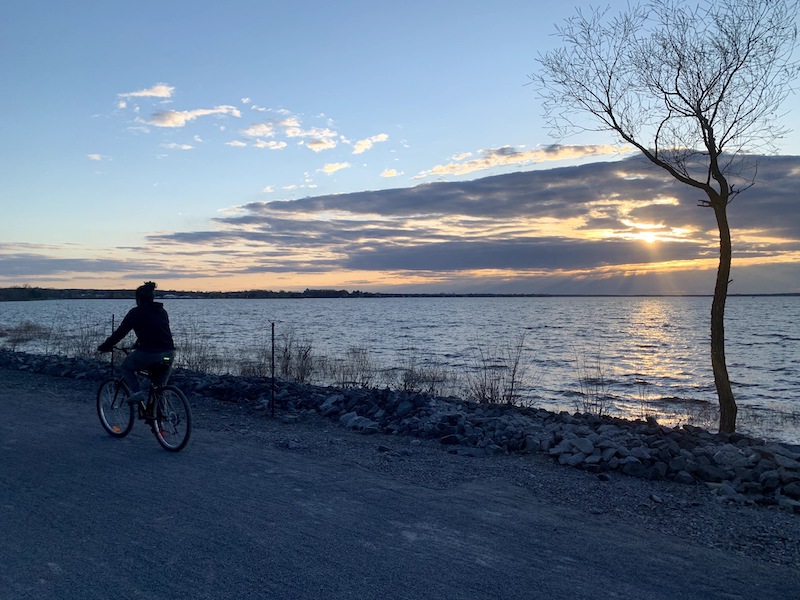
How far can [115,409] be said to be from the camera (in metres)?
9.09

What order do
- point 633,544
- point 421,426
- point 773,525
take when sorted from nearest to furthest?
1. point 633,544
2. point 773,525
3. point 421,426

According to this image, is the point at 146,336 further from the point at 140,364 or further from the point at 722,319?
the point at 722,319

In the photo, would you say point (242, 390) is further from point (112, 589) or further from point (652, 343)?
point (652, 343)

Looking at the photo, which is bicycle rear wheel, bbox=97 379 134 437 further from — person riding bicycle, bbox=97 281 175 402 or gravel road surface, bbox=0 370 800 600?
person riding bicycle, bbox=97 281 175 402

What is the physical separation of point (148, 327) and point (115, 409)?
1750 millimetres

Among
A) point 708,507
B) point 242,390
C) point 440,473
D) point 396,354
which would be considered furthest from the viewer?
point 396,354

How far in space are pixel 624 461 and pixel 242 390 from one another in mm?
8349

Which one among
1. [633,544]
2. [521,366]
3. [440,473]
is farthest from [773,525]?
[521,366]

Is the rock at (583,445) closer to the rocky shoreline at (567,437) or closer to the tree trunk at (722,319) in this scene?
the rocky shoreline at (567,437)

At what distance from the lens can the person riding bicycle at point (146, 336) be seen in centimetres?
817

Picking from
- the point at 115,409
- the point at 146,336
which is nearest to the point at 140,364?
the point at 146,336

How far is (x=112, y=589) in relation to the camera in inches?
169

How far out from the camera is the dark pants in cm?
831

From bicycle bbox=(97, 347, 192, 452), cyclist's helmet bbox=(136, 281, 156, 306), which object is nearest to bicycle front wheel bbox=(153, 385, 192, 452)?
bicycle bbox=(97, 347, 192, 452)
